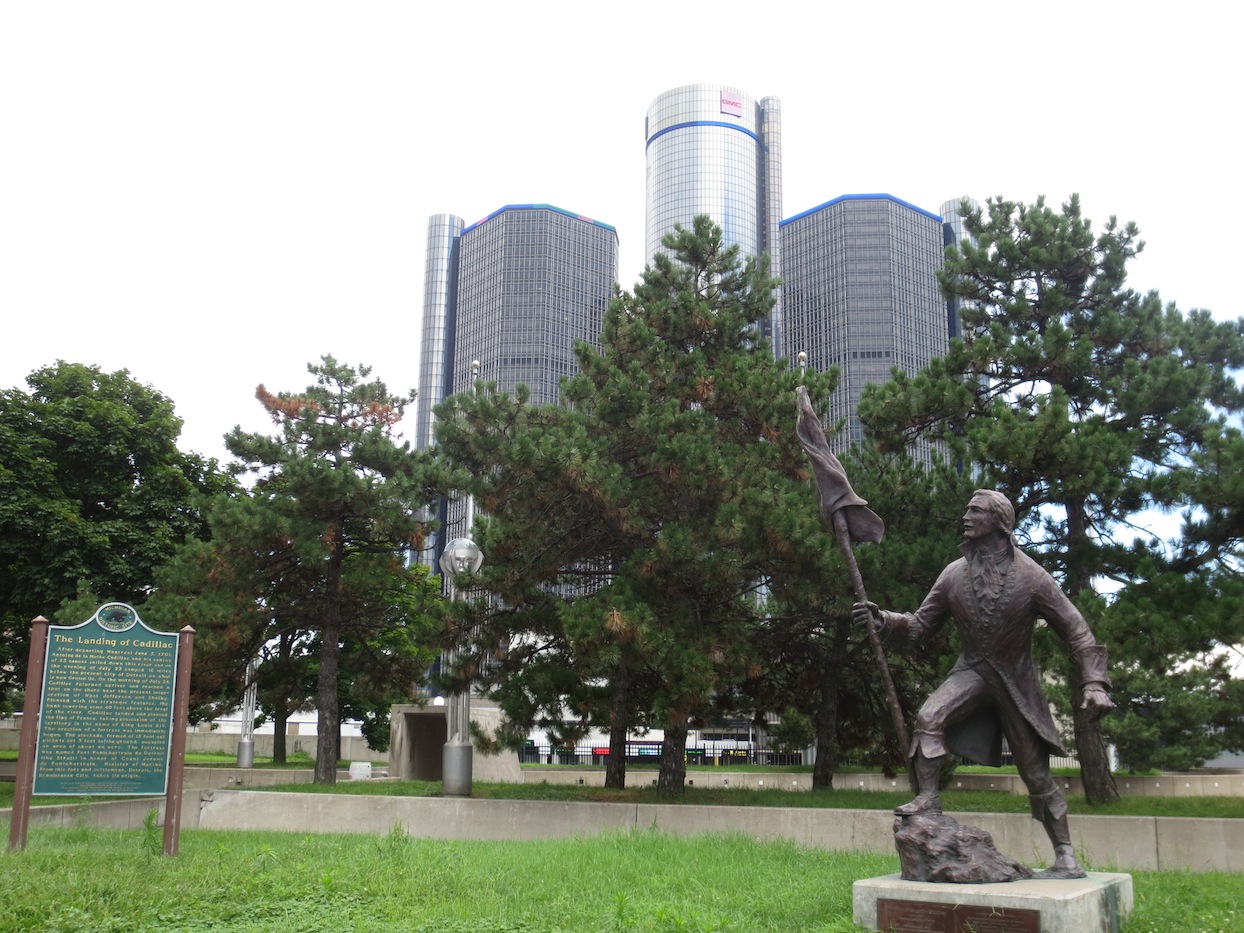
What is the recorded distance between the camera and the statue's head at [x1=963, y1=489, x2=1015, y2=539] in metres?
7.80

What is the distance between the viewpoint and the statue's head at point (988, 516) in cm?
780

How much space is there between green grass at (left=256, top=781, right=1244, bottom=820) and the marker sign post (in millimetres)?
6648

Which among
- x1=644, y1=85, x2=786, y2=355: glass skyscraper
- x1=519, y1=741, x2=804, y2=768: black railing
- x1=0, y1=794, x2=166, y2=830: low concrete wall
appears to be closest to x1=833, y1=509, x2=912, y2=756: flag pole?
x1=0, y1=794, x2=166, y2=830: low concrete wall

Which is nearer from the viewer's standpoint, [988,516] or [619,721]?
[988,516]

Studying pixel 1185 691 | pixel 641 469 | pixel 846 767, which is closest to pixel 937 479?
pixel 641 469

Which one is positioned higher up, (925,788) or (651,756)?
(925,788)

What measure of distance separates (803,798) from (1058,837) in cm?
963

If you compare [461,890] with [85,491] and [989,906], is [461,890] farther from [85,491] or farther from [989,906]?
[85,491]

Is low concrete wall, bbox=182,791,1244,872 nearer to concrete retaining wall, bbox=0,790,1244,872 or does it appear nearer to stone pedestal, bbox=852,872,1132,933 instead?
concrete retaining wall, bbox=0,790,1244,872

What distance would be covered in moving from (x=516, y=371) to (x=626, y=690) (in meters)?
69.9

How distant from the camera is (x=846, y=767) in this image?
32.0m

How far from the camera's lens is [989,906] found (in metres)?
6.41

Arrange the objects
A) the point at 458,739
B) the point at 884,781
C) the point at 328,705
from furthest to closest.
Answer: the point at 884,781, the point at 328,705, the point at 458,739

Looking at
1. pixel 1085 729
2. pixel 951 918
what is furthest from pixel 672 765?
pixel 951 918
